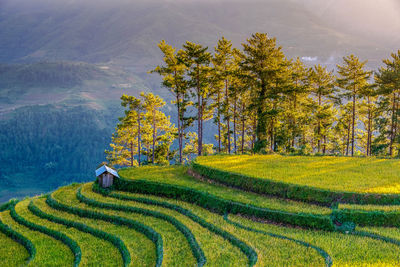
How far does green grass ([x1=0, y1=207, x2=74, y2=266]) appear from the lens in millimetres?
14511

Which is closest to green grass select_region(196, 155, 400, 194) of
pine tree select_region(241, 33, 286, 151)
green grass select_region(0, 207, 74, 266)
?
pine tree select_region(241, 33, 286, 151)

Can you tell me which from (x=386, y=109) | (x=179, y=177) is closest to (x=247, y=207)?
(x=179, y=177)

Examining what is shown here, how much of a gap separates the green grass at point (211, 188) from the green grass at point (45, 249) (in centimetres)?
730

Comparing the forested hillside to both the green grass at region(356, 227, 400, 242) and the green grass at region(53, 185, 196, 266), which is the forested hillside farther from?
the green grass at region(356, 227, 400, 242)

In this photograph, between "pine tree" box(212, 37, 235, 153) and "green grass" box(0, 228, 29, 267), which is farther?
"pine tree" box(212, 37, 235, 153)

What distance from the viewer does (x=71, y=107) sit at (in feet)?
574

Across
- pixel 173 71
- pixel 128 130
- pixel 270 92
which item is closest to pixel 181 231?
pixel 270 92

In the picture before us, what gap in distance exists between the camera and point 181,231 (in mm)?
15664

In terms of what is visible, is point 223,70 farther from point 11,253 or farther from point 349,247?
point 11,253

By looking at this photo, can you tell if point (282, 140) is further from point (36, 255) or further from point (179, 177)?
point (36, 255)

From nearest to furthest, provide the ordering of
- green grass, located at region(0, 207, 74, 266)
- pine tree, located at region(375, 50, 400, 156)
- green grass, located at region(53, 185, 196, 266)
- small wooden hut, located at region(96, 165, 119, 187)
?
green grass, located at region(53, 185, 196, 266), green grass, located at region(0, 207, 74, 266), small wooden hut, located at region(96, 165, 119, 187), pine tree, located at region(375, 50, 400, 156)

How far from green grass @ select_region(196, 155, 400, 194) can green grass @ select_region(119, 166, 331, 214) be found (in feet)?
5.01

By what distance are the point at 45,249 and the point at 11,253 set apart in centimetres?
190

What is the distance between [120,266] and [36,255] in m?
4.53
